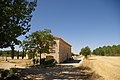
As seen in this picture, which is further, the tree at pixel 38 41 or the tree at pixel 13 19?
the tree at pixel 38 41

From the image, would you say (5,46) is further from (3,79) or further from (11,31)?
(3,79)

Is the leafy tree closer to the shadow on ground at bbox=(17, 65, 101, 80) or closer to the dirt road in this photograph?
the shadow on ground at bbox=(17, 65, 101, 80)

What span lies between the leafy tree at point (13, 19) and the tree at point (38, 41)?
1675cm

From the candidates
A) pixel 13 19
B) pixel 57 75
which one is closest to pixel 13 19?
pixel 13 19

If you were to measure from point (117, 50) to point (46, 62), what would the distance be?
437ft

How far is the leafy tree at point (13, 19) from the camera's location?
2203 cm

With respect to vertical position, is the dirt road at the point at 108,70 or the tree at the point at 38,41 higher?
the tree at the point at 38,41

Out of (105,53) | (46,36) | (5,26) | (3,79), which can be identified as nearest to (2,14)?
(5,26)

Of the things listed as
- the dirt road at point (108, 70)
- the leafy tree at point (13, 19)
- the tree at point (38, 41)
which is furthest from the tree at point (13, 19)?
the tree at point (38, 41)

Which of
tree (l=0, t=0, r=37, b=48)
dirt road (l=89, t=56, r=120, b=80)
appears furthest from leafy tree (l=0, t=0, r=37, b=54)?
dirt road (l=89, t=56, r=120, b=80)

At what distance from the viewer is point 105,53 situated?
196250 mm

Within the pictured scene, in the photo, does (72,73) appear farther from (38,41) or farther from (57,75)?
(38,41)

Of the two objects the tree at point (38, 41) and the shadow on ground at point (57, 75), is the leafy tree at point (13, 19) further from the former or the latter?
the tree at point (38, 41)

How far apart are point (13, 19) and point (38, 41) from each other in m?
18.9
